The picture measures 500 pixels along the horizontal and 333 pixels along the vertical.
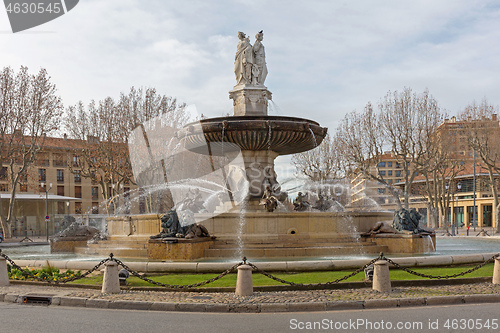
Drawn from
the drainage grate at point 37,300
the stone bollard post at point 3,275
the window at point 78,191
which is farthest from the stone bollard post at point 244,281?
the window at point 78,191

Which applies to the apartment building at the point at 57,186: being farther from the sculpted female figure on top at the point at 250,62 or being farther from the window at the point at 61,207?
the sculpted female figure on top at the point at 250,62

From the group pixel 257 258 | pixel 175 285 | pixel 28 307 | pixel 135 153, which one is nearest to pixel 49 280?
pixel 28 307

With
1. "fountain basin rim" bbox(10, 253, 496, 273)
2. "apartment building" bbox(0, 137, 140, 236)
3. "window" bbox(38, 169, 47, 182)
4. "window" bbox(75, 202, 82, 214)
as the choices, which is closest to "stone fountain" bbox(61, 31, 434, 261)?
"fountain basin rim" bbox(10, 253, 496, 273)

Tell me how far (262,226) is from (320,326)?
777 centimetres

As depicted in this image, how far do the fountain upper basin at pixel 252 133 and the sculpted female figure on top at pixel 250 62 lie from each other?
2.71m

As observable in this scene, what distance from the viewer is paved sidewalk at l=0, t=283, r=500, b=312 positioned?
845 centimetres

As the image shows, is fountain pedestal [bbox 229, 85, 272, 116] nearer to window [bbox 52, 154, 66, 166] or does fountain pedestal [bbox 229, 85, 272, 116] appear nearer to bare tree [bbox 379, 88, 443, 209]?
bare tree [bbox 379, 88, 443, 209]

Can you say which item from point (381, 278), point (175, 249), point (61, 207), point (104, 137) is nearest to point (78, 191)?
point (61, 207)

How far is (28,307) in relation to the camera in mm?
9094

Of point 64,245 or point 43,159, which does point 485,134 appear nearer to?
point 64,245

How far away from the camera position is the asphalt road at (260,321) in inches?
279

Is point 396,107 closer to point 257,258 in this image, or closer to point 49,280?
point 257,258

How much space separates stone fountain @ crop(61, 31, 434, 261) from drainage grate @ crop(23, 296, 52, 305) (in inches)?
172

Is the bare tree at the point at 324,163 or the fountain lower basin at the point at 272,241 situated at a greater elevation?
the bare tree at the point at 324,163
